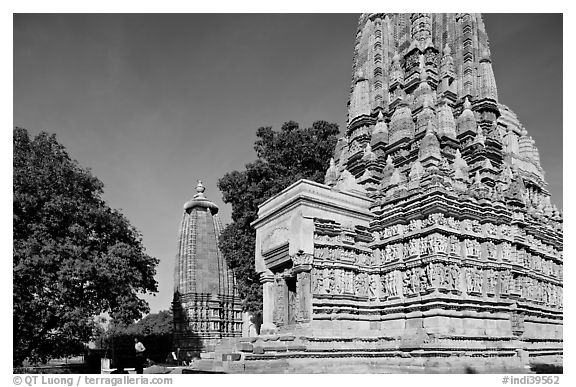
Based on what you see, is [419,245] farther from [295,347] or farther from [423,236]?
[295,347]

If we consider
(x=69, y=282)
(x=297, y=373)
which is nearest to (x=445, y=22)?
(x=297, y=373)

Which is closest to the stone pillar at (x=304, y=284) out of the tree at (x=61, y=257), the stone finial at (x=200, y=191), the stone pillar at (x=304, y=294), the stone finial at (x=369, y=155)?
the stone pillar at (x=304, y=294)

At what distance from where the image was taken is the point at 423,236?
1705 centimetres

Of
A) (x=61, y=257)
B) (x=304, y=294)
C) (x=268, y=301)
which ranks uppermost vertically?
(x=61, y=257)

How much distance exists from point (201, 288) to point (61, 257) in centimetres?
1652

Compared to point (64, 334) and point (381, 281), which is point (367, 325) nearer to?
point (381, 281)

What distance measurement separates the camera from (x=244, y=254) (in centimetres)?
2545

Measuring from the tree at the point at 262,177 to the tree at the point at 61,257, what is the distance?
612 cm

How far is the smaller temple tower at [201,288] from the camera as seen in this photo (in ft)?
107

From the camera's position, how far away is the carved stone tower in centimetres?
1650

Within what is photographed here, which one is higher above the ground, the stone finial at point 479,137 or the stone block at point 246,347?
the stone finial at point 479,137

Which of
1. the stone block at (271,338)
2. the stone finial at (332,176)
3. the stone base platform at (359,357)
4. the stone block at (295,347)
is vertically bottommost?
the stone base platform at (359,357)

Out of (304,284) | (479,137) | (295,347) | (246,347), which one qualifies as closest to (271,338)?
(295,347)

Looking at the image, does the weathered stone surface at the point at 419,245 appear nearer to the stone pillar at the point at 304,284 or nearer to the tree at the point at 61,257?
the stone pillar at the point at 304,284
